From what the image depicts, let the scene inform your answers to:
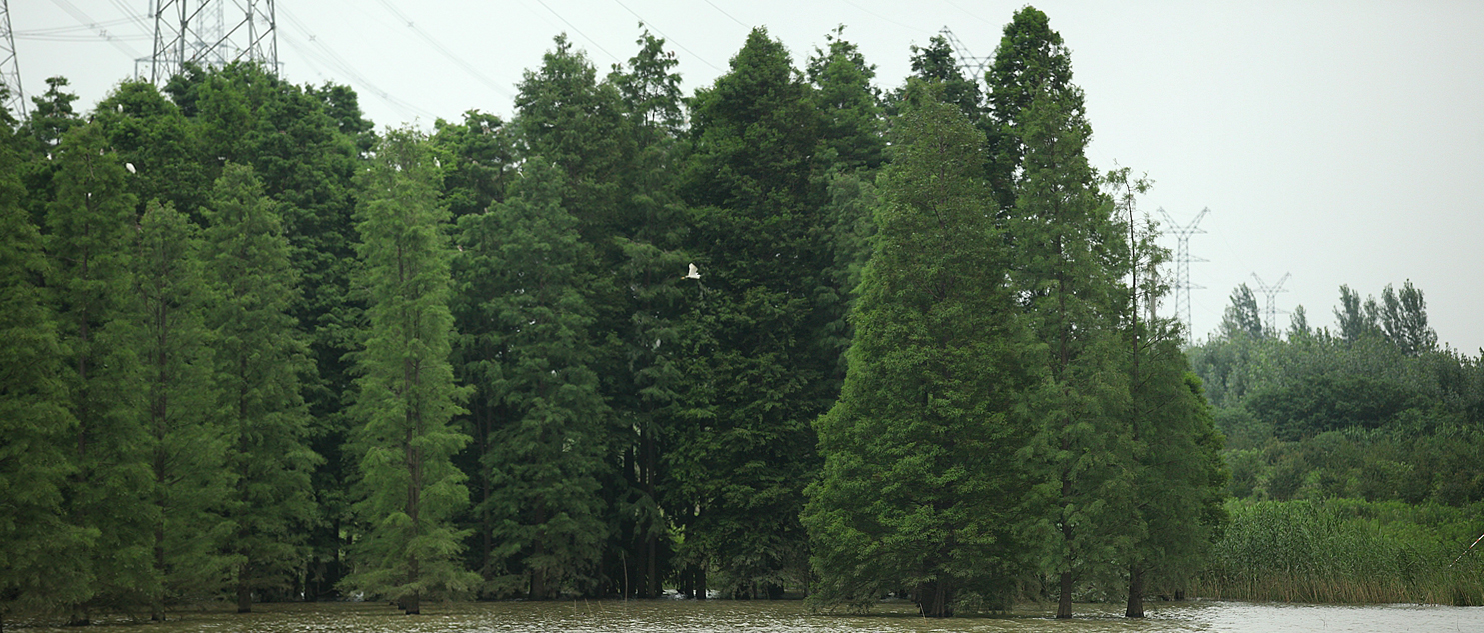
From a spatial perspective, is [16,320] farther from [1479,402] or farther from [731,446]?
[1479,402]

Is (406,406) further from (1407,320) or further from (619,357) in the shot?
(1407,320)

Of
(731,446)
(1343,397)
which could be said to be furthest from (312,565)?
(1343,397)

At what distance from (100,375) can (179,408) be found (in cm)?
462

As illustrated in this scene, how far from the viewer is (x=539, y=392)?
50531 millimetres

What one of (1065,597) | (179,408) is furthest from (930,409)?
(179,408)

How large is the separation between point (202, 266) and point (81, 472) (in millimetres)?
10664

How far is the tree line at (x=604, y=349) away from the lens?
37.5 m

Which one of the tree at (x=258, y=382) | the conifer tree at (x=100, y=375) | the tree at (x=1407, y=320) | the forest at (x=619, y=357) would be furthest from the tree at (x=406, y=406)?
the tree at (x=1407, y=320)

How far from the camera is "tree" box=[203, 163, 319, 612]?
44.0 meters

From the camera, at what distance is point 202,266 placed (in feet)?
146

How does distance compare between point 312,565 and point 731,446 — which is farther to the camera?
point 312,565

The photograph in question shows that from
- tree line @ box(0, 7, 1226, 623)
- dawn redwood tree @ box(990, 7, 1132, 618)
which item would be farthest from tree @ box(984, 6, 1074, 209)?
dawn redwood tree @ box(990, 7, 1132, 618)

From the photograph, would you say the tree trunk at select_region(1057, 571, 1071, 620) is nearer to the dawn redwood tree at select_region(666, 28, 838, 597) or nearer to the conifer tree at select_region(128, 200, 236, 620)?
the dawn redwood tree at select_region(666, 28, 838, 597)

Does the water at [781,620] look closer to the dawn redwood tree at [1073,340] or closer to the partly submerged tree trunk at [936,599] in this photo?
the partly submerged tree trunk at [936,599]
